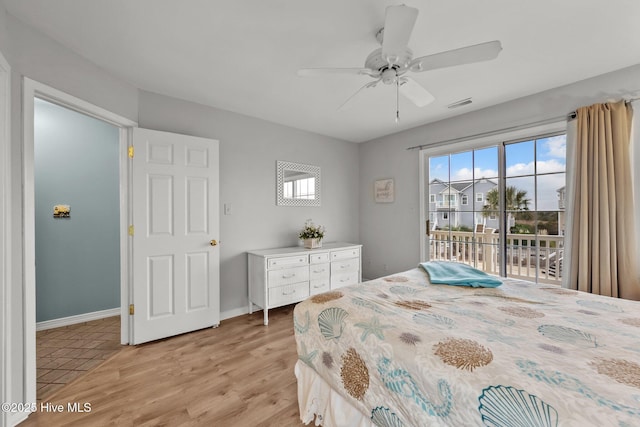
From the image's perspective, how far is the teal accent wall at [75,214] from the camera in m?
2.85

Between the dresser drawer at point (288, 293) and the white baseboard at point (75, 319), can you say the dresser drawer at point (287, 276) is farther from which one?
the white baseboard at point (75, 319)

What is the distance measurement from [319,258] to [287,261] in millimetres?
476

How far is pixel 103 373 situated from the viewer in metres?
2.04

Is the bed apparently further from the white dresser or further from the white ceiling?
the white ceiling

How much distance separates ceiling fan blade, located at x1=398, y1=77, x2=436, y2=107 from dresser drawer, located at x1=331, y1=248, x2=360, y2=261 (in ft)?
7.01

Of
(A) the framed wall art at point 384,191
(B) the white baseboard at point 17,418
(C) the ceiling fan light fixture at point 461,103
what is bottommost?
(B) the white baseboard at point 17,418

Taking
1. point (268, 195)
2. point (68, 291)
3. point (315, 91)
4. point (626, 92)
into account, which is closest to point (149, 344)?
point (68, 291)

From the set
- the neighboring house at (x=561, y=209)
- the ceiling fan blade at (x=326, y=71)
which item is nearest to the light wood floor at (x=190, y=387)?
the ceiling fan blade at (x=326, y=71)

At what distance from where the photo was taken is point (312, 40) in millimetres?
1842

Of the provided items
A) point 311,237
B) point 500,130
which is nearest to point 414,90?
point 500,130

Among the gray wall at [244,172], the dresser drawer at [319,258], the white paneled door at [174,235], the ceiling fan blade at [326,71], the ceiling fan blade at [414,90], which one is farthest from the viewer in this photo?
the dresser drawer at [319,258]

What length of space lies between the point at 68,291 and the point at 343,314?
11.0ft

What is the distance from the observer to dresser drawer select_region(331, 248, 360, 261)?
355cm

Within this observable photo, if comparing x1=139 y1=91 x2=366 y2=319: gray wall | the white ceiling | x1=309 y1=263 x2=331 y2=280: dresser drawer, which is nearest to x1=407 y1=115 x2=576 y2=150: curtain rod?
the white ceiling
